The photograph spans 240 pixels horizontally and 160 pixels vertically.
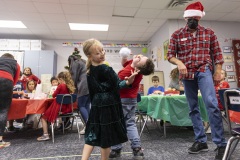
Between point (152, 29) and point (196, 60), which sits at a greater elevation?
point (152, 29)

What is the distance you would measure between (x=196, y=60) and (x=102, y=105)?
981 millimetres

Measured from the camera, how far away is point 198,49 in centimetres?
178

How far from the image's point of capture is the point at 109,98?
4.33 ft

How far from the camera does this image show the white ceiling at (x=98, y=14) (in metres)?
4.36

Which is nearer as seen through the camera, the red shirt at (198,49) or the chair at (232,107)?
the chair at (232,107)

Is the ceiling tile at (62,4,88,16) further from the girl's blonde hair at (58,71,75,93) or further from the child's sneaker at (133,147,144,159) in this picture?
the child's sneaker at (133,147,144,159)

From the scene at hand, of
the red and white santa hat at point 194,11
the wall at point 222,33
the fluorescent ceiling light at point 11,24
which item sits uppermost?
the fluorescent ceiling light at point 11,24

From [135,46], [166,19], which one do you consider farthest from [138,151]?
[135,46]

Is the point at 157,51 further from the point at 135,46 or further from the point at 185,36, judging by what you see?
the point at 185,36

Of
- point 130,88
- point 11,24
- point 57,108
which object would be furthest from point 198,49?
point 11,24

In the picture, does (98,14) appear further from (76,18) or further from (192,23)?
(192,23)

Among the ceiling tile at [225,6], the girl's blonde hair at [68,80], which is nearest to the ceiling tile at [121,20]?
the ceiling tile at [225,6]

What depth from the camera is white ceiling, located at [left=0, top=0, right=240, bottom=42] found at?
4359 millimetres

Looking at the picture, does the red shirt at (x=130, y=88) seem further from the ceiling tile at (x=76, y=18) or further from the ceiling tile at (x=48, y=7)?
the ceiling tile at (x=76, y=18)
